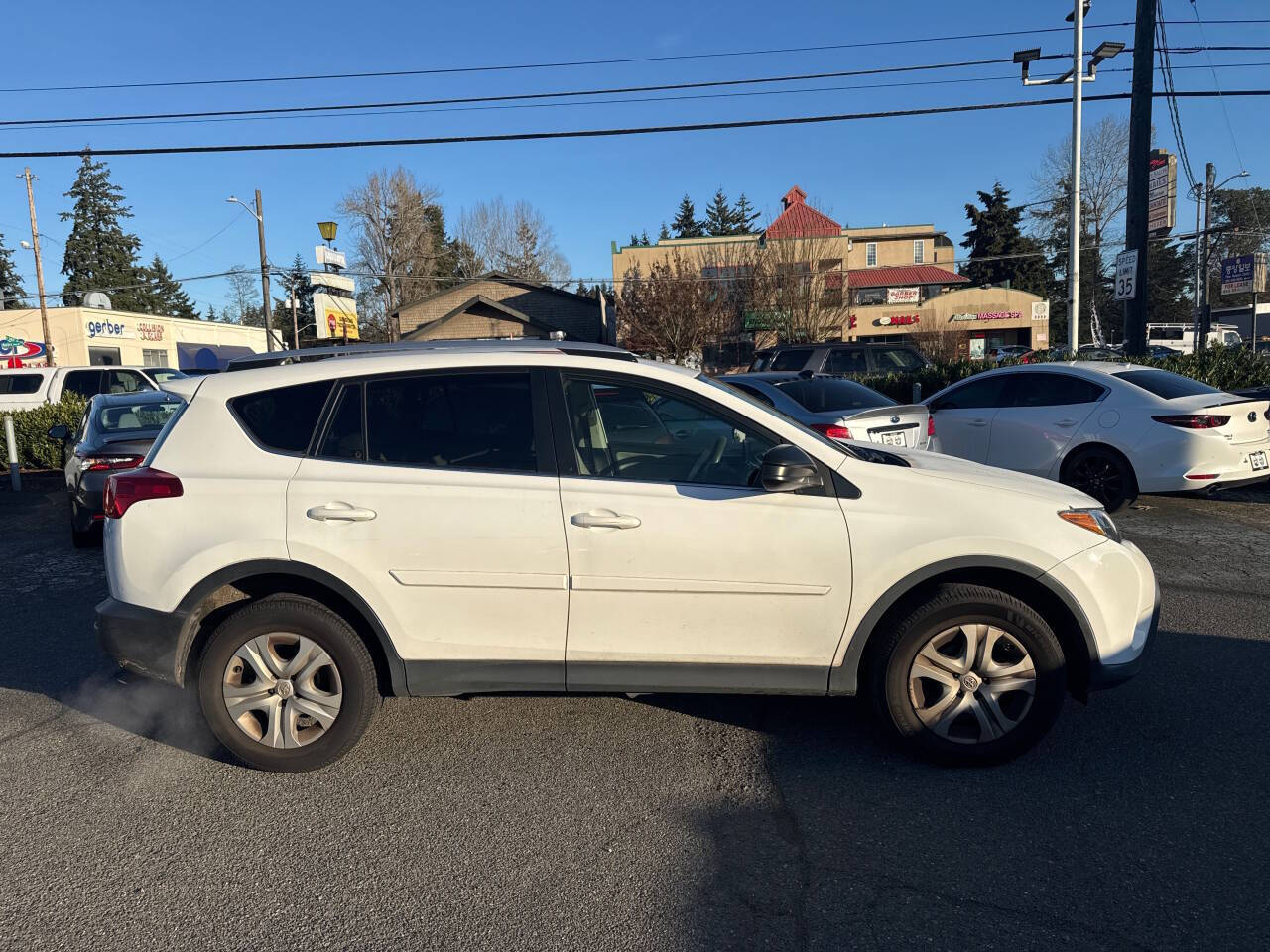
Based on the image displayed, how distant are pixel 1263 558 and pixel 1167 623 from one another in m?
2.41

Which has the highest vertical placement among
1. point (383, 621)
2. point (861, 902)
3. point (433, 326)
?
point (433, 326)

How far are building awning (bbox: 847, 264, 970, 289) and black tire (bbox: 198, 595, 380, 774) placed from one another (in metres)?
49.2

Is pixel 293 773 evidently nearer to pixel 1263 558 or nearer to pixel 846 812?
pixel 846 812

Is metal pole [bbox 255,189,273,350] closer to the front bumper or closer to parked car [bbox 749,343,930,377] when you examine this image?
parked car [bbox 749,343,930,377]

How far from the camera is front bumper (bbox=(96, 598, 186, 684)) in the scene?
363cm

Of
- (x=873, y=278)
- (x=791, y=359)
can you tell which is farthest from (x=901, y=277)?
(x=791, y=359)

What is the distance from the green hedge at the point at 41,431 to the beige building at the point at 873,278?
83.5ft

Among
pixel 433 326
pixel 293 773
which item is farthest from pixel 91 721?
pixel 433 326

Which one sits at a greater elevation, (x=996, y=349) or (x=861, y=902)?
(x=996, y=349)

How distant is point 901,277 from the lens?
51.7 m

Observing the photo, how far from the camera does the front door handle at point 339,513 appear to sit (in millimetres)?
3555

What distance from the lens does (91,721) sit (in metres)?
4.39

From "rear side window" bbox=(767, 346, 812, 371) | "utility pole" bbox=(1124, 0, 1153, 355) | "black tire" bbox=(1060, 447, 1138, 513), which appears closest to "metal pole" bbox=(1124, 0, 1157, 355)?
"utility pole" bbox=(1124, 0, 1153, 355)

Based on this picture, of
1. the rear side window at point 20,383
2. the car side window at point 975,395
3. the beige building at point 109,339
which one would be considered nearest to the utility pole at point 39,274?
the beige building at point 109,339
